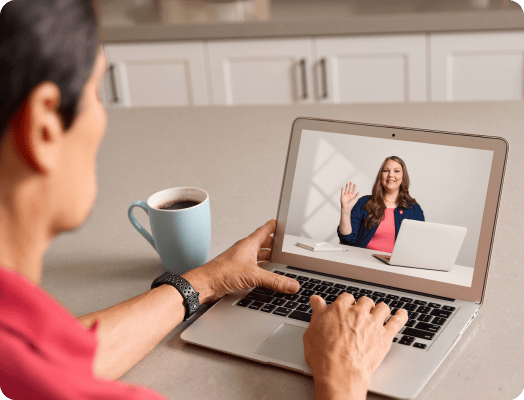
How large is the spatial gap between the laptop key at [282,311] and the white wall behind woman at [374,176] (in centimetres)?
15

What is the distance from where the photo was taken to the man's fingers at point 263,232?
102 centimetres

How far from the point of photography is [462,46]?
8.17 ft

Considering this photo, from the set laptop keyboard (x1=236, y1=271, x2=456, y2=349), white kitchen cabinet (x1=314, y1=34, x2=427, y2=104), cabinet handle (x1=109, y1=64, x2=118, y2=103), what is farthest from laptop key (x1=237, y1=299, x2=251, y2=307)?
cabinet handle (x1=109, y1=64, x2=118, y2=103)

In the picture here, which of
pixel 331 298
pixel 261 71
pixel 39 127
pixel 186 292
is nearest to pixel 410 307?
pixel 331 298

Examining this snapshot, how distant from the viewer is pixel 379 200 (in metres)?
0.95

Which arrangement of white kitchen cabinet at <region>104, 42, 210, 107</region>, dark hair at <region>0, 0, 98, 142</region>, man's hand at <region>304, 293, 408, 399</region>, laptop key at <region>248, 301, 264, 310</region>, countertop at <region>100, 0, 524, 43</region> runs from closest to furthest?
dark hair at <region>0, 0, 98, 142</region> → man's hand at <region>304, 293, 408, 399</region> → laptop key at <region>248, 301, 264, 310</region> → countertop at <region>100, 0, 524, 43</region> → white kitchen cabinet at <region>104, 42, 210, 107</region>

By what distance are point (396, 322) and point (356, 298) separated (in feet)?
0.38

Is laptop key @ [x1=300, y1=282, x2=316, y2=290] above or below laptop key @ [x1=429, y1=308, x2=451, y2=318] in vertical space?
above

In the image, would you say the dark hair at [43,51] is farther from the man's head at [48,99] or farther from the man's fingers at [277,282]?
the man's fingers at [277,282]

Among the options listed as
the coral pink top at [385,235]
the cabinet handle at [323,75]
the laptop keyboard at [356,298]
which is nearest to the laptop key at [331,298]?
the laptop keyboard at [356,298]

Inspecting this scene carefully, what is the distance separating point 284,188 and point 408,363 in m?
0.39

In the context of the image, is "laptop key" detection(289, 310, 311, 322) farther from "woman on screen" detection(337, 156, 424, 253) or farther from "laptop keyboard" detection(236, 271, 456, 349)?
"woman on screen" detection(337, 156, 424, 253)

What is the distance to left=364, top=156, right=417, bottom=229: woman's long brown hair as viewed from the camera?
932 millimetres

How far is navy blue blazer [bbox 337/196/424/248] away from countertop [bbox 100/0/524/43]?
1723 mm
